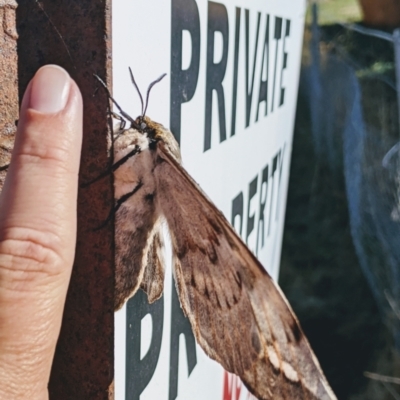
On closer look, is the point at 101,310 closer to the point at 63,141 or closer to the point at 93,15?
the point at 63,141

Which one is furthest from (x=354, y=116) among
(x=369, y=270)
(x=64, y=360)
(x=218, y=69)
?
(x=64, y=360)

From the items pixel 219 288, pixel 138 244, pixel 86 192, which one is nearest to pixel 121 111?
pixel 86 192

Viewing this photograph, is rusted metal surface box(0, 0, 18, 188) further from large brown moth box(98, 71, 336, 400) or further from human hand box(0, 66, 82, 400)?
large brown moth box(98, 71, 336, 400)

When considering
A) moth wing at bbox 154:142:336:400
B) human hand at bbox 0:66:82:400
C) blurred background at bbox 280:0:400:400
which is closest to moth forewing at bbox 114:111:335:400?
moth wing at bbox 154:142:336:400

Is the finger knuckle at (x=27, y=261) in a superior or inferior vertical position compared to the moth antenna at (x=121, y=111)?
inferior

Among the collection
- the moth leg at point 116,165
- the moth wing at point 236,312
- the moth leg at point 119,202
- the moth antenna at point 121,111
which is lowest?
the moth wing at point 236,312

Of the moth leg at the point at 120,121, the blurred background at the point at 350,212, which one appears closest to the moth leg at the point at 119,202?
the moth leg at the point at 120,121

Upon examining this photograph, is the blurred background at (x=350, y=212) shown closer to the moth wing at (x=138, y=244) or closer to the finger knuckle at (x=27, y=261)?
the moth wing at (x=138, y=244)

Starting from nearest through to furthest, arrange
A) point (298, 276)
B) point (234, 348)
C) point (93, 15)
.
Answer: point (93, 15) < point (234, 348) < point (298, 276)
